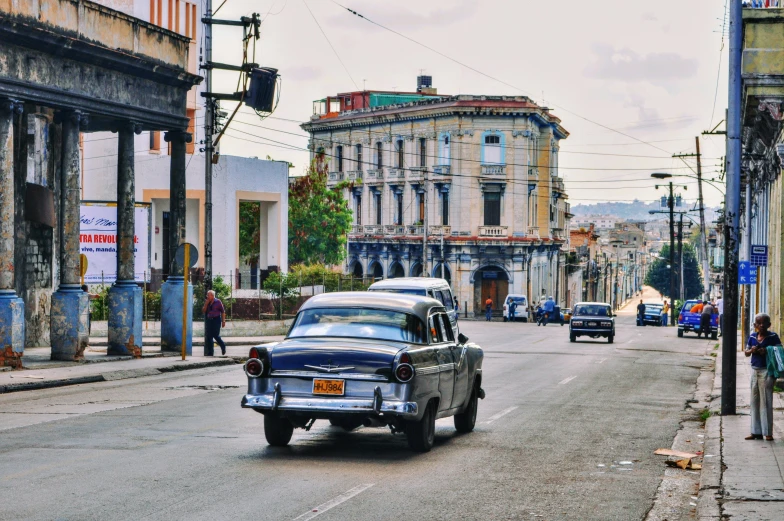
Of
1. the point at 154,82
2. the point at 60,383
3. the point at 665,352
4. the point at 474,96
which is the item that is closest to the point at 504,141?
the point at 474,96

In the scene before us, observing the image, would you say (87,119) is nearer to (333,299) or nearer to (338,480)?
(333,299)

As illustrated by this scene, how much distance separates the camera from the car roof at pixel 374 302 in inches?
567

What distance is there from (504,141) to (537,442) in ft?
238

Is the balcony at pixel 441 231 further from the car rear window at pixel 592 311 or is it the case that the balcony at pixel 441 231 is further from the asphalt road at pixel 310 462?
the asphalt road at pixel 310 462

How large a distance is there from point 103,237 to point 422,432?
2398 cm

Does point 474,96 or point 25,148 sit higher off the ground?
point 474,96


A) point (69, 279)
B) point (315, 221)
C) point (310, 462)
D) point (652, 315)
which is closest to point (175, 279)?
point (69, 279)

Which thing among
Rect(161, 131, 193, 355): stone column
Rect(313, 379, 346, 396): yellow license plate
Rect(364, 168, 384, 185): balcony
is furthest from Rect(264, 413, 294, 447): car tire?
Rect(364, 168, 384, 185): balcony

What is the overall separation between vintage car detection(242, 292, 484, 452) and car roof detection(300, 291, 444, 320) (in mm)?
12

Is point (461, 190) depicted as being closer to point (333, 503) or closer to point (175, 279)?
point (175, 279)

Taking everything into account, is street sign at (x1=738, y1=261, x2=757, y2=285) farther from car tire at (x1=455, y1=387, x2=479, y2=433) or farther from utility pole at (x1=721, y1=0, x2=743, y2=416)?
car tire at (x1=455, y1=387, x2=479, y2=433)

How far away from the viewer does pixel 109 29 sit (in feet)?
92.5

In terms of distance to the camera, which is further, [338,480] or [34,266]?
[34,266]

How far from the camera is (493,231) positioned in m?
85.9
